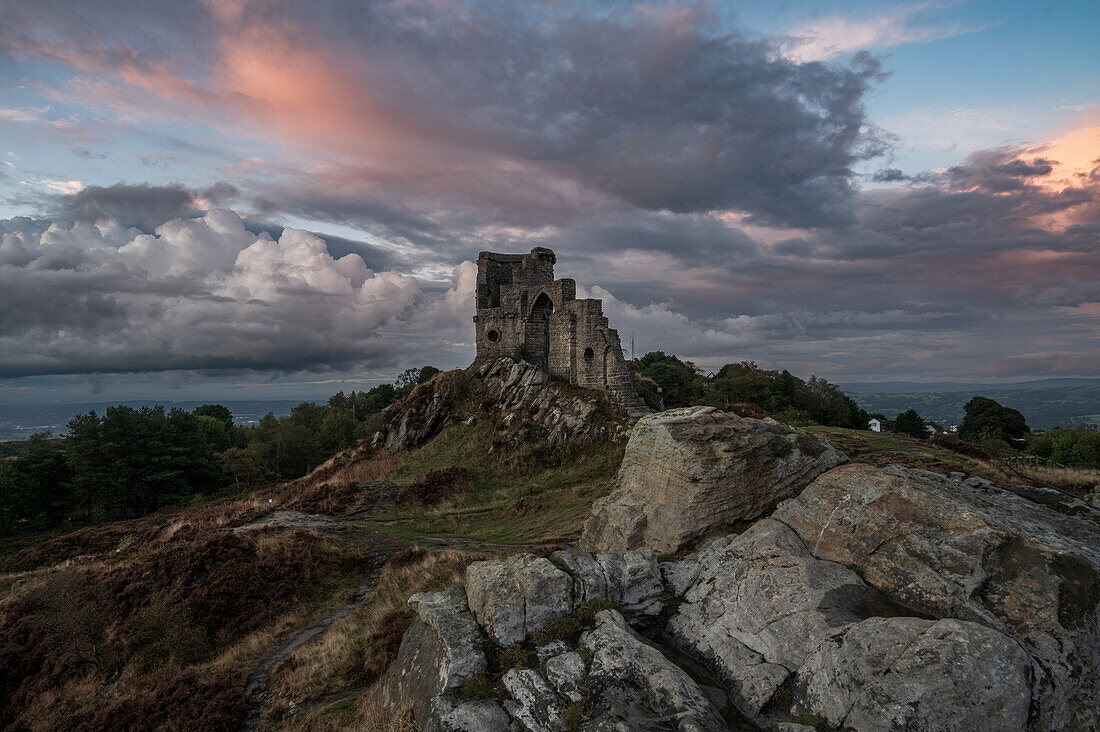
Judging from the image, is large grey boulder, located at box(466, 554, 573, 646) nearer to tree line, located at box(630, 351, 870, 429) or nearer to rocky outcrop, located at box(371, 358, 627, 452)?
rocky outcrop, located at box(371, 358, 627, 452)

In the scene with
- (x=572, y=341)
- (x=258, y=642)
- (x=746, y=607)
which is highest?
(x=572, y=341)

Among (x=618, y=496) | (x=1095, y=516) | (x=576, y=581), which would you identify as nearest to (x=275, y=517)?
(x=618, y=496)

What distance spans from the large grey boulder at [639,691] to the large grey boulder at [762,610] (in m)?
1.21

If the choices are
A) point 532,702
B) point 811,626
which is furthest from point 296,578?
point 811,626

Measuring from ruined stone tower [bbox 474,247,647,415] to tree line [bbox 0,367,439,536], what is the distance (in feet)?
105

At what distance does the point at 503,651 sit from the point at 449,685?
41.6 inches

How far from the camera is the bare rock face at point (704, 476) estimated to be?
11898 millimetres

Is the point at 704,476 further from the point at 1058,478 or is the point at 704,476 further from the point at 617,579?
the point at 1058,478

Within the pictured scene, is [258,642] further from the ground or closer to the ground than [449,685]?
closer to the ground

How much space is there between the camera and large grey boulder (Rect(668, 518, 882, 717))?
734 cm

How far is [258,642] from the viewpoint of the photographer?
1366 centimetres

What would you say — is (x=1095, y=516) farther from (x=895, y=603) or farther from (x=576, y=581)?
(x=576, y=581)

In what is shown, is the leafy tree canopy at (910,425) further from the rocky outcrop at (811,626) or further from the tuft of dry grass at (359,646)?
the tuft of dry grass at (359,646)

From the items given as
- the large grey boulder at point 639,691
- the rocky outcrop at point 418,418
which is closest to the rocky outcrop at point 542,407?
the rocky outcrop at point 418,418
